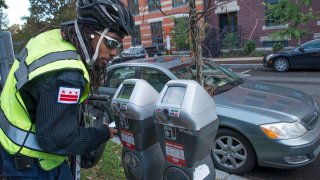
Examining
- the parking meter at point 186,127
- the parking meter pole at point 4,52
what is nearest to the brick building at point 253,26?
the parking meter pole at point 4,52

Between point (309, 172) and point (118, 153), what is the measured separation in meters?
2.32

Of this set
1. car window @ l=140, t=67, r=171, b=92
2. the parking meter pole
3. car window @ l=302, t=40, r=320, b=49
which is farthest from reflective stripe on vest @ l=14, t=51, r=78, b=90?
car window @ l=302, t=40, r=320, b=49

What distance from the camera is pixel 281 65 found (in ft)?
39.4

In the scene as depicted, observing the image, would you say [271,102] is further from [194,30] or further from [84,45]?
[84,45]

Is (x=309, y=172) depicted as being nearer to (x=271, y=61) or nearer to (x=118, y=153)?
(x=118, y=153)

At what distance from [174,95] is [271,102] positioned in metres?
2.41

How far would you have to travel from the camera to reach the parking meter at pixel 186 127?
65.6 inches

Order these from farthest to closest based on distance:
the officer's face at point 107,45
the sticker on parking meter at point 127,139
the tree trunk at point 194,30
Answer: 1. the tree trunk at point 194,30
2. the sticker on parking meter at point 127,139
3. the officer's face at point 107,45

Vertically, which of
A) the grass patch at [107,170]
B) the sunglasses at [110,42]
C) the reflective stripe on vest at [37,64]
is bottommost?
the grass patch at [107,170]

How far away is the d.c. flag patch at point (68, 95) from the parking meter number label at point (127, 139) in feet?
2.06

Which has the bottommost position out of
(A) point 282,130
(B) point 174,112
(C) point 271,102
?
(A) point 282,130

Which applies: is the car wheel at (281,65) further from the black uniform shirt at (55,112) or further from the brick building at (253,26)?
the black uniform shirt at (55,112)

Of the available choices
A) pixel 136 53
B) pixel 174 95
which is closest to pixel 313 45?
pixel 136 53

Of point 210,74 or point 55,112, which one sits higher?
point 55,112
